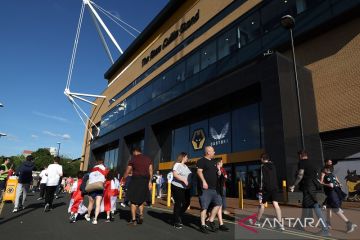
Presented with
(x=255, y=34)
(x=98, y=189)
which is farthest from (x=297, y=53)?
(x=98, y=189)

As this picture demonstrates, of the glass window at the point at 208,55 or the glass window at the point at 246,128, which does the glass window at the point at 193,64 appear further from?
the glass window at the point at 246,128

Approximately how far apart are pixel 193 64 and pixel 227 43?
3.65m

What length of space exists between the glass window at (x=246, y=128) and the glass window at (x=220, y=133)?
0.51m

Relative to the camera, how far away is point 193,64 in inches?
838

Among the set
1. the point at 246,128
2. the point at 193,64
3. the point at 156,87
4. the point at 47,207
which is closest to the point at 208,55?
the point at 193,64

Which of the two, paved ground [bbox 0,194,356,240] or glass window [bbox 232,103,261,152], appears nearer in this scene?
paved ground [bbox 0,194,356,240]

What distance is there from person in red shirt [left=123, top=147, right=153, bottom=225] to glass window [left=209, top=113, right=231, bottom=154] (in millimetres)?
10761

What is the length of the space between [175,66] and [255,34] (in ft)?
28.8

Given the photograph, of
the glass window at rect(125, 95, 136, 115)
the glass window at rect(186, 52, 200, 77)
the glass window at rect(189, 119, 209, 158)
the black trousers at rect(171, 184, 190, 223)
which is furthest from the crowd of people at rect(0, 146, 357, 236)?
the glass window at rect(125, 95, 136, 115)

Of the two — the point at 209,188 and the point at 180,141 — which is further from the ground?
the point at 180,141

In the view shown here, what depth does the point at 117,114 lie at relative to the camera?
3428 cm

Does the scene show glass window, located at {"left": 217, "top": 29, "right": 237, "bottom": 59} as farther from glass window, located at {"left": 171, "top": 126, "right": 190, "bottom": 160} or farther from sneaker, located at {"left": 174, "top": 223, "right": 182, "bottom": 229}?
sneaker, located at {"left": 174, "top": 223, "right": 182, "bottom": 229}

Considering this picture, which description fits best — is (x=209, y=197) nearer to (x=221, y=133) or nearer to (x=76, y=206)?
(x=76, y=206)

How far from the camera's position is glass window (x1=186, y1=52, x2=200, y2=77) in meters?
20.8
